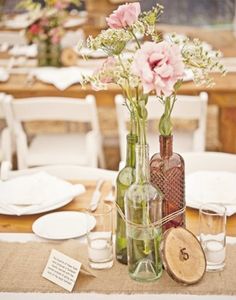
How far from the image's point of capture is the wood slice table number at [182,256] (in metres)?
1.38

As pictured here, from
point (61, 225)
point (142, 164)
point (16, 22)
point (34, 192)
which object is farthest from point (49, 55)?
point (142, 164)

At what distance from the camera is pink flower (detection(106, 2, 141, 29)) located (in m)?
1.30

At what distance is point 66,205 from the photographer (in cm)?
188

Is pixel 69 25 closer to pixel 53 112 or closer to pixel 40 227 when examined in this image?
pixel 53 112

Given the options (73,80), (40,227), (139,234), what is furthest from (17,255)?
(73,80)

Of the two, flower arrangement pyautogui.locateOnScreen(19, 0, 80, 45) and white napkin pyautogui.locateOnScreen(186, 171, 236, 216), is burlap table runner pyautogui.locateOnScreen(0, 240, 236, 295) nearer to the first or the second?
white napkin pyautogui.locateOnScreen(186, 171, 236, 216)

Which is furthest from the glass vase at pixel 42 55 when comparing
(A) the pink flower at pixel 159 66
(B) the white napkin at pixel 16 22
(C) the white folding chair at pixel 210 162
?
(A) the pink flower at pixel 159 66

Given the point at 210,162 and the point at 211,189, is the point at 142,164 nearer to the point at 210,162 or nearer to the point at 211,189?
the point at 211,189

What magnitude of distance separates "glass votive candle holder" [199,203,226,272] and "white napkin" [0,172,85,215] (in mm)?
489

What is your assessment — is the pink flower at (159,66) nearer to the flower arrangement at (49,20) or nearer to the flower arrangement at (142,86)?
the flower arrangement at (142,86)

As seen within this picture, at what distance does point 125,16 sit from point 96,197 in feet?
2.38

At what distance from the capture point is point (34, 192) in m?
1.93

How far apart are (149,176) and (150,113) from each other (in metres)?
1.57

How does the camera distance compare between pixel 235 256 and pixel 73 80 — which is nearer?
pixel 235 256
